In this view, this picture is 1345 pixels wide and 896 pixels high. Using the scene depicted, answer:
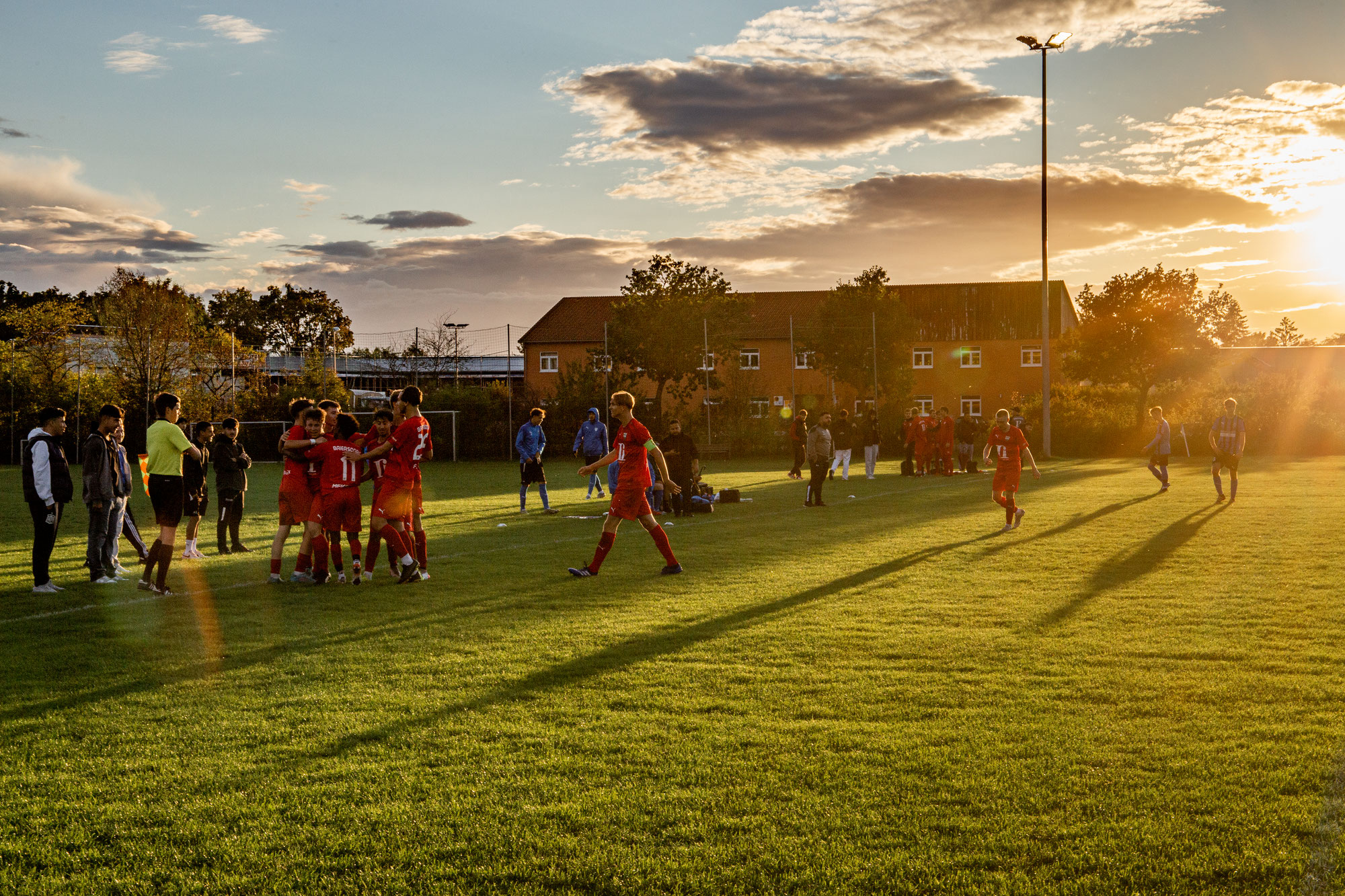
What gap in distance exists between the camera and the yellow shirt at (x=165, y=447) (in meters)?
9.77

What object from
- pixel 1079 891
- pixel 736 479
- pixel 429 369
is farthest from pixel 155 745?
pixel 429 369

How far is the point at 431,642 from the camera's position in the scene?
734 cm

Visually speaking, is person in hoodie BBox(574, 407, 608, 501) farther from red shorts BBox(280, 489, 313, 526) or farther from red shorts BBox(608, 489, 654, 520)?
red shorts BBox(280, 489, 313, 526)

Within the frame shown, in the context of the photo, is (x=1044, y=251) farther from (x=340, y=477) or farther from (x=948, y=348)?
(x=340, y=477)

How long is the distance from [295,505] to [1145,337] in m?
43.0

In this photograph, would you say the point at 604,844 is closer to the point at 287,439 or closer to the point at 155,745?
the point at 155,745

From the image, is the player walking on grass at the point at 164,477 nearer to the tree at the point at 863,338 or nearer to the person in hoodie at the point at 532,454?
the person in hoodie at the point at 532,454

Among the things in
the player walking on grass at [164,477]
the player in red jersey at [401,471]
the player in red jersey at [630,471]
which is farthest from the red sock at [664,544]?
the player walking on grass at [164,477]

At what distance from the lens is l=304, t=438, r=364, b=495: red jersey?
9531mm

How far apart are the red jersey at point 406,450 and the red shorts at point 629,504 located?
1828mm

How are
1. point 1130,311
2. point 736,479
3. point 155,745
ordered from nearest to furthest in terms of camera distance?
point 155,745 → point 736,479 → point 1130,311

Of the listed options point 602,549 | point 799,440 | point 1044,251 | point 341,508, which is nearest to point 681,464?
point 602,549

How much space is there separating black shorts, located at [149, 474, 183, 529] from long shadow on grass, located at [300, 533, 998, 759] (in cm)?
499

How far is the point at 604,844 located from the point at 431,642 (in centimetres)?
381
